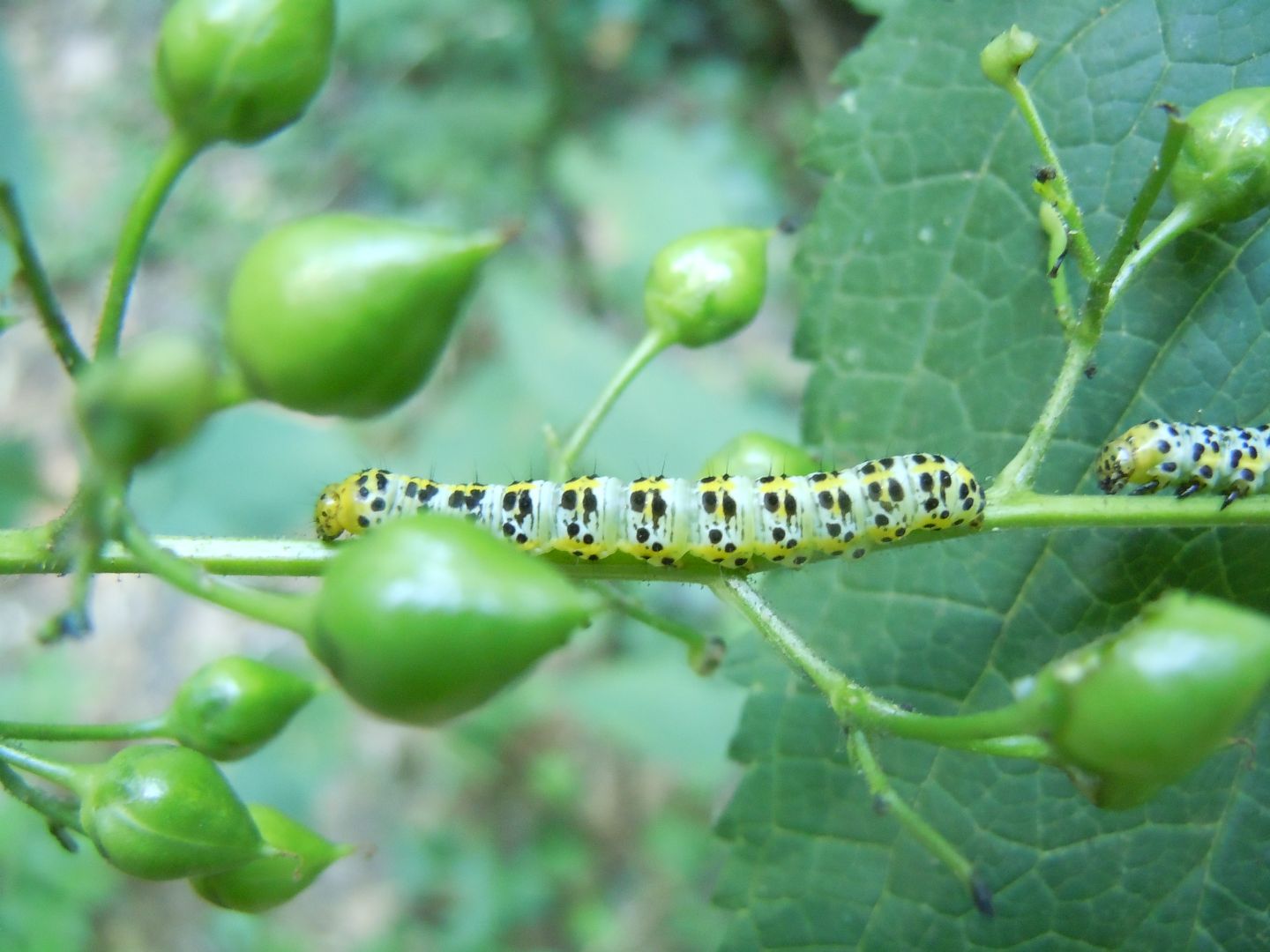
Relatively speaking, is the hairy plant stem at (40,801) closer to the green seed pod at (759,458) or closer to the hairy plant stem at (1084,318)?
the green seed pod at (759,458)

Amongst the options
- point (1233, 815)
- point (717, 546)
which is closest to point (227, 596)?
point (717, 546)

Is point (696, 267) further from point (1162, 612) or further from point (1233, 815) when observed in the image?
point (1233, 815)

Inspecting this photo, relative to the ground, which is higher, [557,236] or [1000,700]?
[1000,700]

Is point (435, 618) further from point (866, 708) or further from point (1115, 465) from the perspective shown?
point (1115, 465)

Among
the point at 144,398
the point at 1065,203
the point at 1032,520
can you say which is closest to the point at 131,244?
the point at 144,398

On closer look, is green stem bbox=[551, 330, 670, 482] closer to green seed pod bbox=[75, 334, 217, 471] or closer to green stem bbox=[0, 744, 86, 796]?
green stem bbox=[0, 744, 86, 796]

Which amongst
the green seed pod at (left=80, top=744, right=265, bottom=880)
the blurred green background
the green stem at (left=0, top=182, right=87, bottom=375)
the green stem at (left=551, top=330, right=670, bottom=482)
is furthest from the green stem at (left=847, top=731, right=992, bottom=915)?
the blurred green background

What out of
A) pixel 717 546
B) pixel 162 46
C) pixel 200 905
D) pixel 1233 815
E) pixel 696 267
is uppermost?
pixel 162 46
